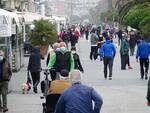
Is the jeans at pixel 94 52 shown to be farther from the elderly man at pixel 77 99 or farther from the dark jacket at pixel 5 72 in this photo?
the elderly man at pixel 77 99

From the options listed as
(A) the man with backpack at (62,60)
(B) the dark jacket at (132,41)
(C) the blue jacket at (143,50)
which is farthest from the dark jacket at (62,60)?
(B) the dark jacket at (132,41)

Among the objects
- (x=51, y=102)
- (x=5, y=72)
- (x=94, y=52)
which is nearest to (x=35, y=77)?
(x=5, y=72)

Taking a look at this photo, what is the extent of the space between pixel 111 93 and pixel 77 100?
11.5m

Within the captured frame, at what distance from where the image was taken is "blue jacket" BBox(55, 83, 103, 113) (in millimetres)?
10833

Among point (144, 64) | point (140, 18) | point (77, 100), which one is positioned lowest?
point (144, 64)

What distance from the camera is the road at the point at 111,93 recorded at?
732 inches

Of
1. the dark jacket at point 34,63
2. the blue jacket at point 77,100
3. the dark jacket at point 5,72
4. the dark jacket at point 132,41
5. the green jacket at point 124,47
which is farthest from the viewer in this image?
the dark jacket at point 132,41

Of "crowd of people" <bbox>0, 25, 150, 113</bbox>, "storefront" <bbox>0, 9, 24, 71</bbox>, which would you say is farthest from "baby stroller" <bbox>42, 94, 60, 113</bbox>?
"storefront" <bbox>0, 9, 24, 71</bbox>

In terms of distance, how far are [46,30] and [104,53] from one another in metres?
17.9

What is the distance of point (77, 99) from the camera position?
10.9 m

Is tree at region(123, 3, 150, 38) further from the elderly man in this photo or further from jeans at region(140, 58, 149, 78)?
the elderly man

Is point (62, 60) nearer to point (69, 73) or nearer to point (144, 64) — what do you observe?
point (69, 73)

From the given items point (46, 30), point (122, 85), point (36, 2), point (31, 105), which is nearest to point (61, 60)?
point (31, 105)

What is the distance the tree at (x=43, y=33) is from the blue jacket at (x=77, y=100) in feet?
108
